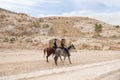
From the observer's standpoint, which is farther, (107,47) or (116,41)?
(116,41)

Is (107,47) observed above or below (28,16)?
below

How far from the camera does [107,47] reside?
59969 millimetres

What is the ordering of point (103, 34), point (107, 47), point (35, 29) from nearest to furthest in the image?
point (107, 47) → point (35, 29) → point (103, 34)

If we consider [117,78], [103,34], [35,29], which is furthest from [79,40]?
[117,78]

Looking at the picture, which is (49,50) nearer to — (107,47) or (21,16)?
(107,47)

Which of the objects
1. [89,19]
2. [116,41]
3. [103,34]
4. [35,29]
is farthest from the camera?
[89,19]

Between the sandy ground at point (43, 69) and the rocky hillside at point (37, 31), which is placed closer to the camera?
the sandy ground at point (43, 69)

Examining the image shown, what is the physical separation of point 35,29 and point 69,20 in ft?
110

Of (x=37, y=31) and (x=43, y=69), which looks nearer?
(x=43, y=69)

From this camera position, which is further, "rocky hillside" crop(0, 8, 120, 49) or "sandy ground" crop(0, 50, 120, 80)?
"rocky hillside" crop(0, 8, 120, 49)

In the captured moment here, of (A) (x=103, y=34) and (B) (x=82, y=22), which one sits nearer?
(A) (x=103, y=34)

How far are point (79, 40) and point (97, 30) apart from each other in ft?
67.4

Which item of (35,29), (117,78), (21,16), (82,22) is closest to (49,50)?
(117,78)

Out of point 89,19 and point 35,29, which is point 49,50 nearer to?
point 35,29
